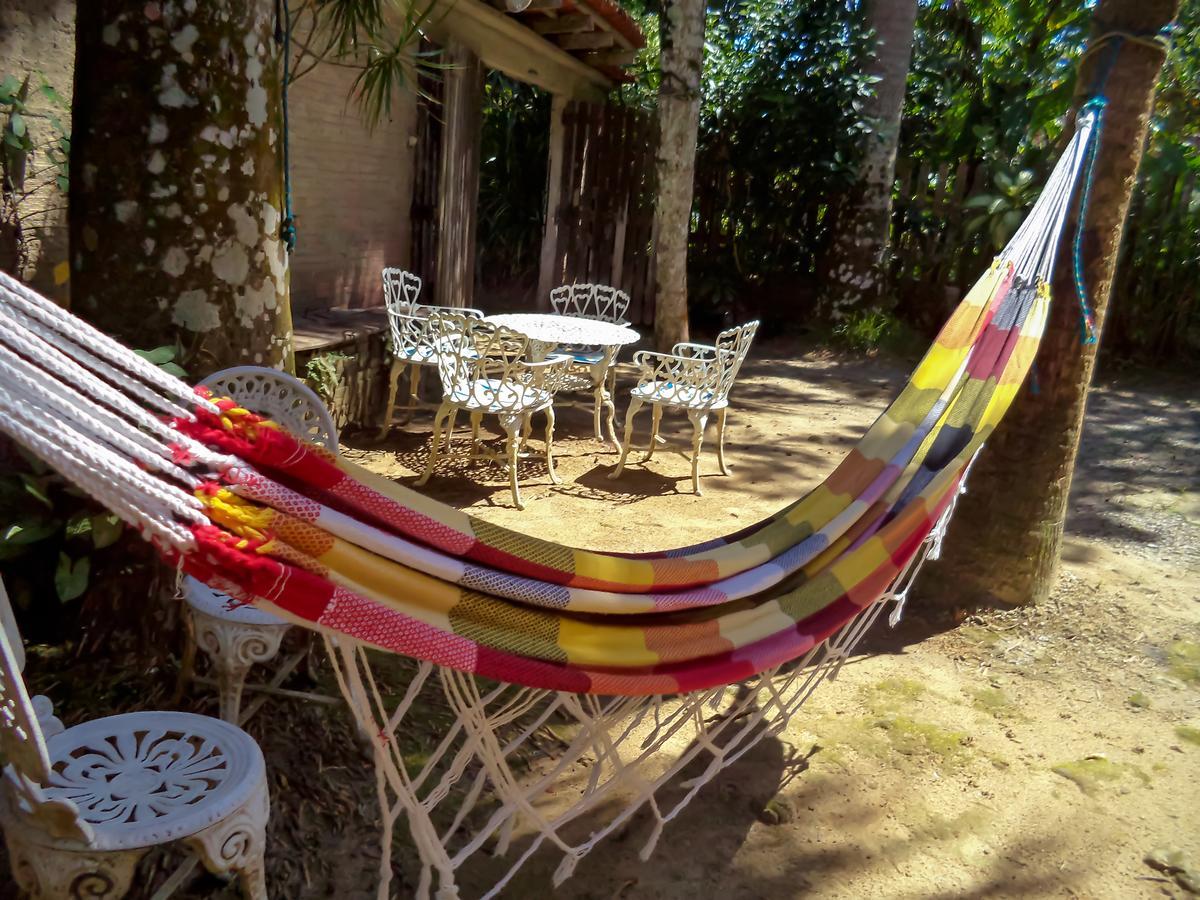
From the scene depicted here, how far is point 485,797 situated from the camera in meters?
2.03

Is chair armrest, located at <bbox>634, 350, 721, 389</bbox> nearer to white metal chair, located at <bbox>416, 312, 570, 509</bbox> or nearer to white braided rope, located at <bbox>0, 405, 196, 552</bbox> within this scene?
white metal chair, located at <bbox>416, 312, 570, 509</bbox>

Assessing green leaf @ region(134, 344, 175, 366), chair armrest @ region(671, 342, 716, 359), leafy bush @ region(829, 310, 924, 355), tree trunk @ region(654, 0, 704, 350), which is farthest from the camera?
leafy bush @ region(829, 310, 924, 355)

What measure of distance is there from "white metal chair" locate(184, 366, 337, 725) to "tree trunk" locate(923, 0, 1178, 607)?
2.05 meters

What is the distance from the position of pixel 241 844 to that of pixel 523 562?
56 centimetres

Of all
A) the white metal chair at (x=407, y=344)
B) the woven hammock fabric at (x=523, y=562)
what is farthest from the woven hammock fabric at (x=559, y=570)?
the white metal chair at (x=407, y=344)

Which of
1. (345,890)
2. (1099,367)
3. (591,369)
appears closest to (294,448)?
(345,890)

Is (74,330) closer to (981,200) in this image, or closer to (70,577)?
(70,577)

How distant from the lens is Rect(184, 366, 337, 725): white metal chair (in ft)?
5.48

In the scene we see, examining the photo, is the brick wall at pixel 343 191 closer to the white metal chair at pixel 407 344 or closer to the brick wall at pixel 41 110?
the white metal chair at pixel 407 344

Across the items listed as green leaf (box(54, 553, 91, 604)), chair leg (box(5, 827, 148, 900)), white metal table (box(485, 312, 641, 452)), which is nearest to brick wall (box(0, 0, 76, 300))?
green leaf (box(54, 553, 91, 604))

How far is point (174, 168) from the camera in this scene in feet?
6.20

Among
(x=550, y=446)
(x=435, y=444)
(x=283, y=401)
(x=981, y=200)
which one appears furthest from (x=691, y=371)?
Result: (x=981, y=200)

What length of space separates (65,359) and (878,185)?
7.35 metres

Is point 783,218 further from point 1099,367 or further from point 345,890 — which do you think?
point 345,890
